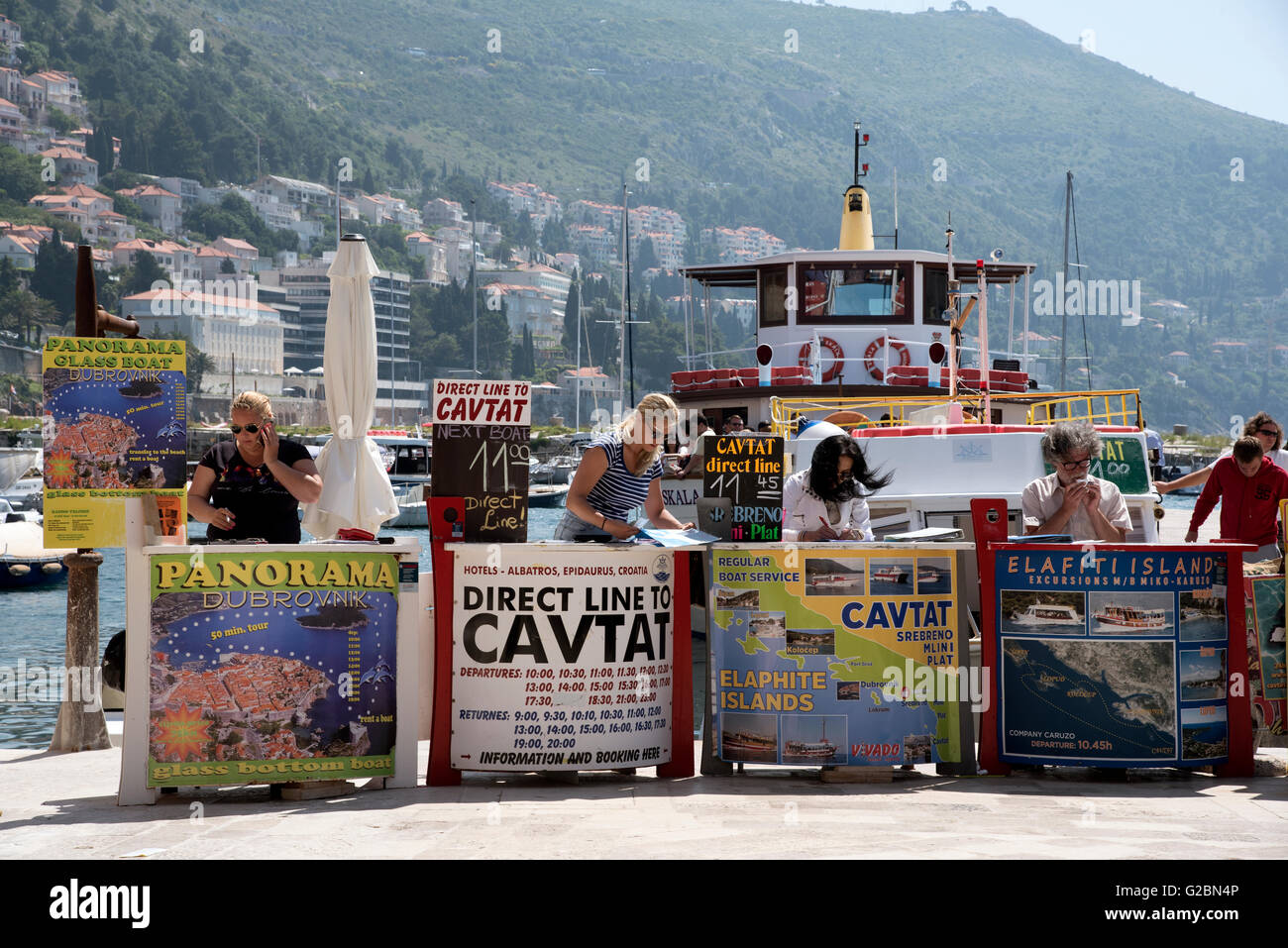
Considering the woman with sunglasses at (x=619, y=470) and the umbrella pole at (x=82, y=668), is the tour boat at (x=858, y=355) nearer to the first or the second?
the woman with sunglasses at (x=619, y=470)

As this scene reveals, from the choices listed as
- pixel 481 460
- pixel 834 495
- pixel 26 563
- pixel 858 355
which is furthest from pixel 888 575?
pixel 26 563

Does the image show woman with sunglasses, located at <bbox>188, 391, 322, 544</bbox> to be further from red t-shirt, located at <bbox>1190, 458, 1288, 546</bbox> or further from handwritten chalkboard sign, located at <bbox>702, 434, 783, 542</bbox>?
red t-shirt, located at <bbox>1190, 458, 1288, 546</bbox>

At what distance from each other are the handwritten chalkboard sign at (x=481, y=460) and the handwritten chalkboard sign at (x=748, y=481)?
0.92m

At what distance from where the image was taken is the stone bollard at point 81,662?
7.44 meters

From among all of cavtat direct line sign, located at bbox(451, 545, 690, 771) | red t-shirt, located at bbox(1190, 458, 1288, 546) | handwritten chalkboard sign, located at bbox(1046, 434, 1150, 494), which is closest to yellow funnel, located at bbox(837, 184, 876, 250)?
handwritten chalkboard sign, located at bbox(1046, 434, 1150, 494)

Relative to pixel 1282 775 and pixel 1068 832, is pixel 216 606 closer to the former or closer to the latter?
pixel 1068 832

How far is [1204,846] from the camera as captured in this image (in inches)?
182

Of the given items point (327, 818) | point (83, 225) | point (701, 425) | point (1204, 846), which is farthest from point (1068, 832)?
point (83, 225)

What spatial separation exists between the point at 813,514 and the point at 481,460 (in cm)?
173

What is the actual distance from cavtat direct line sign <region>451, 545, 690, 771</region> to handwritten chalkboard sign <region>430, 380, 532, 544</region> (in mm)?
152

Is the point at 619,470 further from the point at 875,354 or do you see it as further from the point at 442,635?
the point at 875,354

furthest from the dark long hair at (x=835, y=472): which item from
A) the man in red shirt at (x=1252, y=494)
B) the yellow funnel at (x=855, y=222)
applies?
the yellow funnel at (x=855, y=222)

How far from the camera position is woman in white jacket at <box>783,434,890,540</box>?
674 centimetres
